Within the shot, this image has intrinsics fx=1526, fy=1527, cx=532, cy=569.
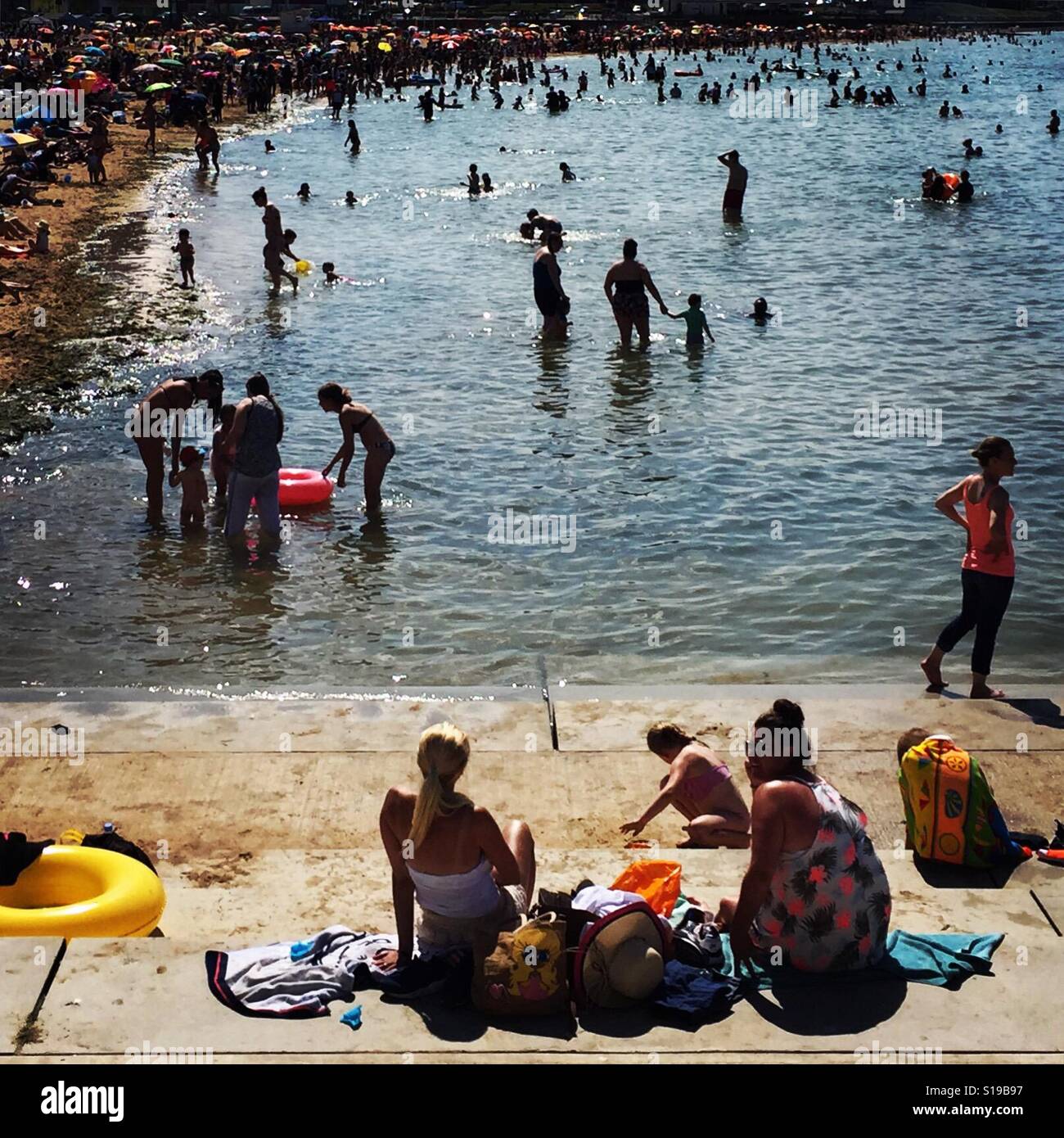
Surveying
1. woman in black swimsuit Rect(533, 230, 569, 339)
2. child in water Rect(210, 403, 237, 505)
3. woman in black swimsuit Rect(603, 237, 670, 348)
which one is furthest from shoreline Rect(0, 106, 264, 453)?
woman in black swimsuit Rect(603, 237, 670, 348)

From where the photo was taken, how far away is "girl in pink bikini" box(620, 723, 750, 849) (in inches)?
293

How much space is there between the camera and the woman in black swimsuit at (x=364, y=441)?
13.3m

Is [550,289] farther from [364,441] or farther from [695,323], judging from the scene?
A: [364,441]

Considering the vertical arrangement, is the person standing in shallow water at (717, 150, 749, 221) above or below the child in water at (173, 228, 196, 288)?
above

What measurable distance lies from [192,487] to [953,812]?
8812mm

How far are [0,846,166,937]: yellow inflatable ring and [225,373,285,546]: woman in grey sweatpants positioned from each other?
642 centimetres

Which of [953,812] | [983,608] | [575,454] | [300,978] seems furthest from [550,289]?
[300,978]

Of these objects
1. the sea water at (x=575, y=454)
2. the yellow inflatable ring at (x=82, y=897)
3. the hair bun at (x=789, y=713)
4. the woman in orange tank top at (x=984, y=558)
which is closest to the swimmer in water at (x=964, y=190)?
the sea water at (x=575, y=454)

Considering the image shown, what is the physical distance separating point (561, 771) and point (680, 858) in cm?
141

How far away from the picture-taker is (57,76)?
54.1m

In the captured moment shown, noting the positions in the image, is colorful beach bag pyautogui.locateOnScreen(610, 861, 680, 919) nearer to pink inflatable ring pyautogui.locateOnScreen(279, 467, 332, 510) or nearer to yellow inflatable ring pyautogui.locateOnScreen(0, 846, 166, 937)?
yellow inflatable ring pyautogui.locateOnScreen(0, 846, 166, 937)

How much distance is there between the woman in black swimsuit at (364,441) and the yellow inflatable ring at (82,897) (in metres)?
7.01

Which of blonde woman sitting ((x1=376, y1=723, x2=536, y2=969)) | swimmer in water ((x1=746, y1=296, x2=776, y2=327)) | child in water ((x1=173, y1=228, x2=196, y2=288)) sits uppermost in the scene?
child in water ((x1=173, y1=228, x2=196, y2=288))

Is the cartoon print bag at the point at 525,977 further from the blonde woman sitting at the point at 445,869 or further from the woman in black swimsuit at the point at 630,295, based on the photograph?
the woman in black swimsuit at the point at 630,295
